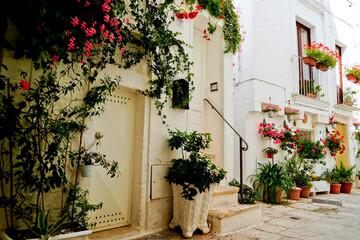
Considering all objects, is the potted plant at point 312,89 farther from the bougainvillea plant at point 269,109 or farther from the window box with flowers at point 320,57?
the bougainvillea plant at point 269,109

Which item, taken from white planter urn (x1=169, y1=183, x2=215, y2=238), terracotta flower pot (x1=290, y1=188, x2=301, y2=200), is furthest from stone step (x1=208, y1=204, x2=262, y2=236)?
terracotta flower pot (x1=290, y1=188, x2=301, y2=200)

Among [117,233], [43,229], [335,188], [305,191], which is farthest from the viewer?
[335,188]

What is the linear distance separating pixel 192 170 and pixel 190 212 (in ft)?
1.77

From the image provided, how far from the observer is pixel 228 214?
3.43 metres

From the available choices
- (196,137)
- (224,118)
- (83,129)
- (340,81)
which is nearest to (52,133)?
(83,129)

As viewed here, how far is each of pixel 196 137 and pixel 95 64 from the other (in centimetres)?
168

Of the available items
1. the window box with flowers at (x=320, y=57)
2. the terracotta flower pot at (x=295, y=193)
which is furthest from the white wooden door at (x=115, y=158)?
the window box with flowers at (x=320, y=57)

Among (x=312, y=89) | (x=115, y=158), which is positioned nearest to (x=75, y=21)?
(x=115, y=158)

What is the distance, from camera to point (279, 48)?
6.77 m

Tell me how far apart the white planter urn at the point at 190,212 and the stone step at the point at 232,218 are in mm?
147

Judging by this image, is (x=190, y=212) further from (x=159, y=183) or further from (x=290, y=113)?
(x=290, y=113)

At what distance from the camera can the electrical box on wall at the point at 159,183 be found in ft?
11.0

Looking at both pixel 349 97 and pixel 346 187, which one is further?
pixel 349 97

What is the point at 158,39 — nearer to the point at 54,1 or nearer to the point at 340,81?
the point at 54,1
